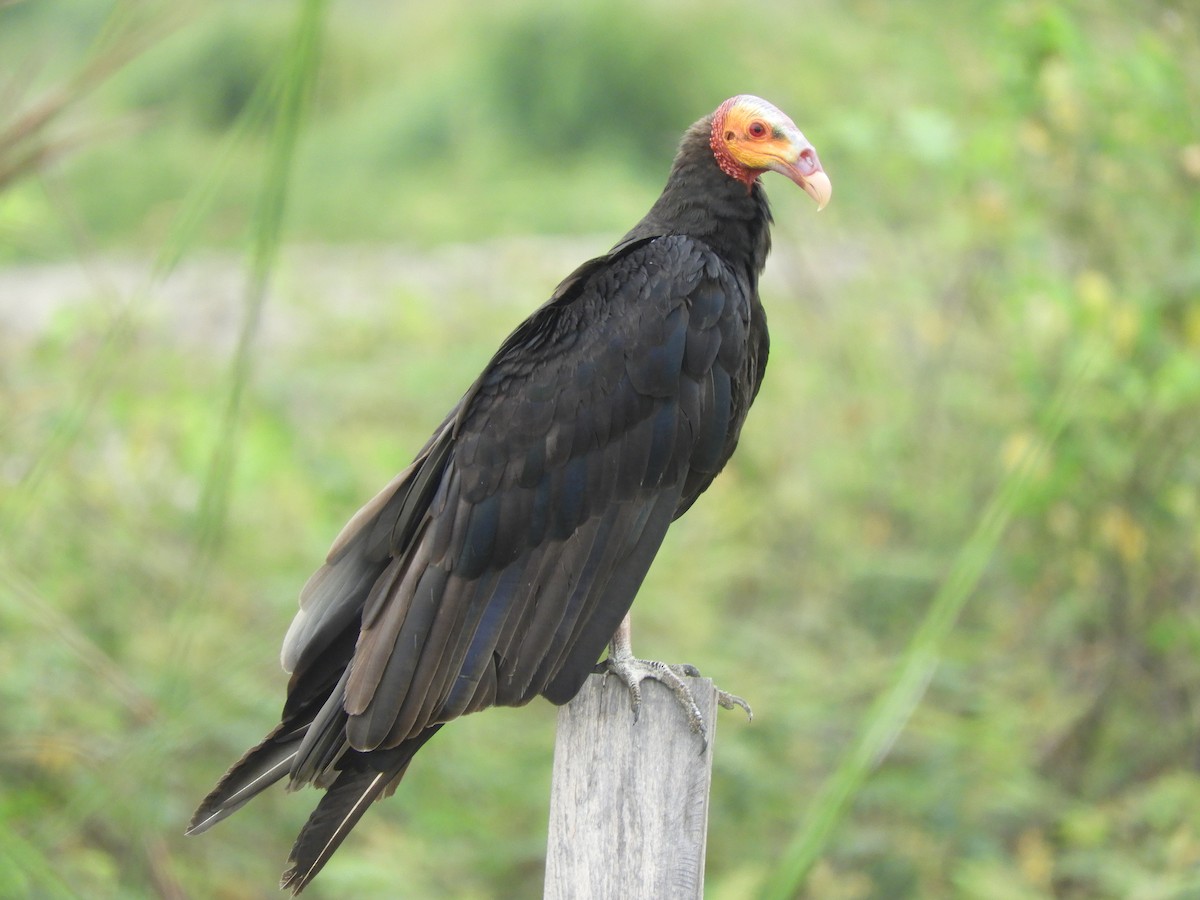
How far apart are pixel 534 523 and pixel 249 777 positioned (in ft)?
2.04

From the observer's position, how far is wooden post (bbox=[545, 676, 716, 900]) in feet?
5.97

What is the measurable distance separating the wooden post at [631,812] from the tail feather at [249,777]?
17.0 inches

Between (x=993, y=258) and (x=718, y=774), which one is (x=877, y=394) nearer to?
A: (x=993, y=258)

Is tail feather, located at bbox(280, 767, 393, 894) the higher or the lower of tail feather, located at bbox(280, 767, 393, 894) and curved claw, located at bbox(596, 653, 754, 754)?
the lower

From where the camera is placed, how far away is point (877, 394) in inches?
203

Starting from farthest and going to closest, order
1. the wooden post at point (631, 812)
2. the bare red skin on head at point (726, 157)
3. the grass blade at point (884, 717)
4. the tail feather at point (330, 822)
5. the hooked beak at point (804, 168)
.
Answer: the bare red skin on head at point (726, 157) → the hooked beak at point (804, 168) → the tail feather at point (330, 822) → the wooden post at point (631, 812) → the grass blade at point (884, 717)

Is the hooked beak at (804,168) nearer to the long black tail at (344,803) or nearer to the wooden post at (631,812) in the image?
the wooden post at (631,812)

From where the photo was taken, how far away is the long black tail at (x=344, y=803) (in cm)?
196

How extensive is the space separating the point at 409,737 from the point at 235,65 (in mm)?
11192

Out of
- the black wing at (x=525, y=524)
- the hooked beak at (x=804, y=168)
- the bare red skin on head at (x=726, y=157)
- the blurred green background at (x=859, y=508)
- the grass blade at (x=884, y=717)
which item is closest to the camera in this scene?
the grass blade at (x=884, y=717)

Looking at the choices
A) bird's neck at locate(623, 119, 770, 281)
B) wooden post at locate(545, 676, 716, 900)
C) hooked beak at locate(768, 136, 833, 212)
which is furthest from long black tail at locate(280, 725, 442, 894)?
hooked beak at locate(768, 136, 833, 212)

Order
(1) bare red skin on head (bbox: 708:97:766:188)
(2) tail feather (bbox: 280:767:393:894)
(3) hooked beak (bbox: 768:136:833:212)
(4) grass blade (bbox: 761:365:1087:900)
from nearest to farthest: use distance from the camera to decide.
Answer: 1. (4) grass blade (bbox: 761:365:1087:900)
2. (2) tail feather (bbox: 280:767:393:894)
3. (3) hooked beak (bbox: 768:136:833:212)
4. (1) bare red skin on head (bbox: 708:97:766:188)

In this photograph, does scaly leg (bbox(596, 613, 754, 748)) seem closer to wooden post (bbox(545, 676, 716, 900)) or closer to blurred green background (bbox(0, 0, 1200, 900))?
wooden post (bbox(545, 676, 716, 900))

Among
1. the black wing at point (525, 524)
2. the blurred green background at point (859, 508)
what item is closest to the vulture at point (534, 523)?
the black wing at point (525, 524)
